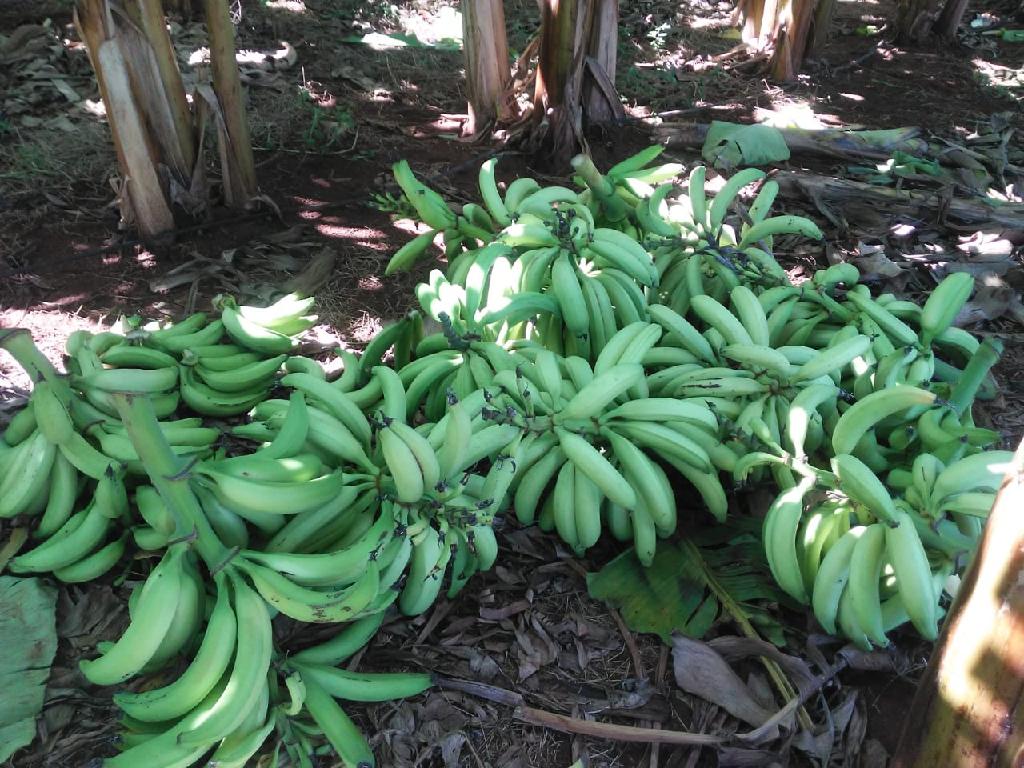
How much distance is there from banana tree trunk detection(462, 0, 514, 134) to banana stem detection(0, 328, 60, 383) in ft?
11.9

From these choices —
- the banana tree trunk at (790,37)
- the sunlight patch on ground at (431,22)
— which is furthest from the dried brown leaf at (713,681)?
the sunlight patch on ground at (431,22)

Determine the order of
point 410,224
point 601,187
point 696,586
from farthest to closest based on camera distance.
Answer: point 410,224, point 601,187, point 696,586

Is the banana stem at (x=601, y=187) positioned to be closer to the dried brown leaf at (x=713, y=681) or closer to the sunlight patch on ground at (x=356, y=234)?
the dried brown leaf at (x=713, y=681)

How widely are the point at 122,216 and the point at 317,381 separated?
2.38 meters

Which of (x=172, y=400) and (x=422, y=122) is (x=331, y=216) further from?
(x=172, y=400)

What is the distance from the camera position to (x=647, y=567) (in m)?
2.09

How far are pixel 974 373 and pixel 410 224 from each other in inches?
118

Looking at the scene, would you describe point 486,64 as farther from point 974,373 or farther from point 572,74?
point 974,373

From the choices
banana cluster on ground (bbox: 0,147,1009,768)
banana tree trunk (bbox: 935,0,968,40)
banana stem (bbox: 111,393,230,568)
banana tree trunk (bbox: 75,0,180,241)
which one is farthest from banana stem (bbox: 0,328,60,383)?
banana tree trunk (bbox: 935,0,968,40)

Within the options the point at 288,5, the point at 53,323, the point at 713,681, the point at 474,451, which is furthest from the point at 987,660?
the point at 288,5

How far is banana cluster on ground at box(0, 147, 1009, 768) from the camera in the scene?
1.50 meters

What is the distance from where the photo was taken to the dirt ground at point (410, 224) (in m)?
1.76

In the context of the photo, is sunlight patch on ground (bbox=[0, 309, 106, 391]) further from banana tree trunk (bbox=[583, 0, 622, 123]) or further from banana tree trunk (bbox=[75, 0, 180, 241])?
banana tree trunk (bbox=[583, 0, 622, 123])

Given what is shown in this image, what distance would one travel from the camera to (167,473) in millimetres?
1379
